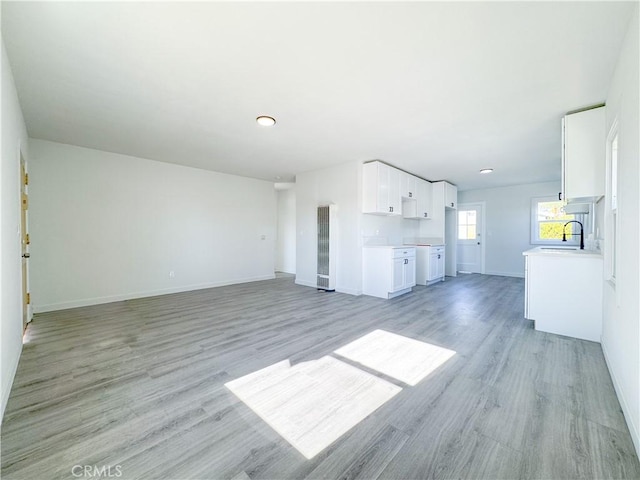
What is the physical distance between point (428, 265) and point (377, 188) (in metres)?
2.41

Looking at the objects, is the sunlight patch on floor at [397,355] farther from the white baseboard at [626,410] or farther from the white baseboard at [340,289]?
the white baseboard at [340,289]

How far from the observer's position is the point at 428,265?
6.22 meters

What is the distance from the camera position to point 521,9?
5.46 feet

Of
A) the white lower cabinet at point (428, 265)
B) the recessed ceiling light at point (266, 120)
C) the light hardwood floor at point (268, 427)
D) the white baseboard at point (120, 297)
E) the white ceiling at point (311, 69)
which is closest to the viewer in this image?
the light hardwood floor at point (268, 427)

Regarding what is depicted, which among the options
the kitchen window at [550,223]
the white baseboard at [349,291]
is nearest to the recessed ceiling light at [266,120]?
the white baseboard at [349,291]

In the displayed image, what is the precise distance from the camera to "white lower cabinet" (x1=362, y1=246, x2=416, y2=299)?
16.1ft

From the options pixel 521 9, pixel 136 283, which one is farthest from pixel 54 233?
pixel 521 9

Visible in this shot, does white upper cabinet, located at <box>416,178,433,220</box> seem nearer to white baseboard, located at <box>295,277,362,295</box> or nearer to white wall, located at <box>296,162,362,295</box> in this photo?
white wall, located at <box>296,162,362,295</box>

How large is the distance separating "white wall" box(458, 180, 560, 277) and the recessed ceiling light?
7.13 metres

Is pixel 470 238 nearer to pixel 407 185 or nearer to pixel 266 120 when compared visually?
pixel 407 185

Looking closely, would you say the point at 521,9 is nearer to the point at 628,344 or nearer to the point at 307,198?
the point at 628,344

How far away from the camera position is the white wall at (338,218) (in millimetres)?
5234

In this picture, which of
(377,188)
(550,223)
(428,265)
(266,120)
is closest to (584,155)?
(377,188)

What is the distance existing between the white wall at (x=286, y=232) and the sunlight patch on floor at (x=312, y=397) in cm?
621
